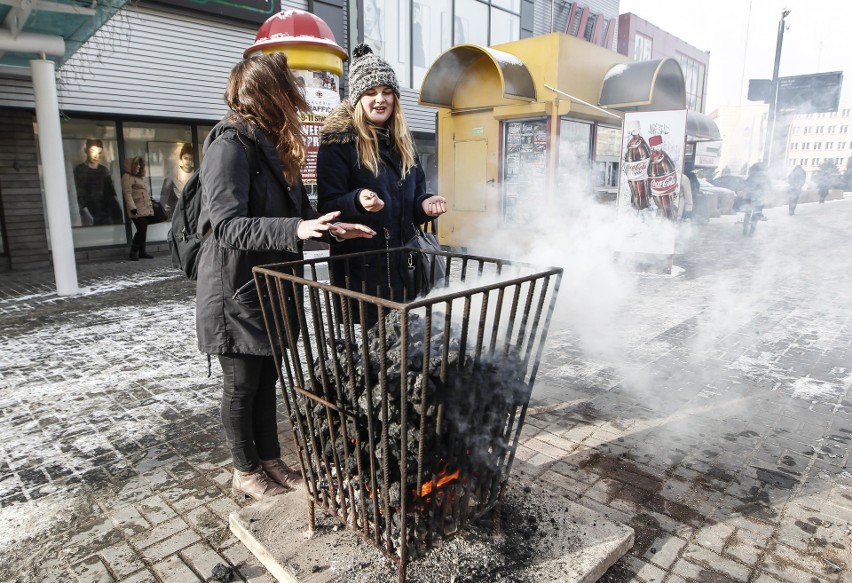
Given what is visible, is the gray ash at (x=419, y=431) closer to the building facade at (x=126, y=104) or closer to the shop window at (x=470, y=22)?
the building facade at (x=126, y=104)

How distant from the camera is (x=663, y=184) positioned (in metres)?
7.61

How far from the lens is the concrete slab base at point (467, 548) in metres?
2.00

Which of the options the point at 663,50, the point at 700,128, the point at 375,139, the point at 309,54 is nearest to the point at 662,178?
the point at 309,54

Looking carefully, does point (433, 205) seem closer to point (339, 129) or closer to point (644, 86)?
point (339, 129)

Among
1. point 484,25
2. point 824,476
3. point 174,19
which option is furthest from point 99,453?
point 484,25

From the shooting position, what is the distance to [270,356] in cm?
244

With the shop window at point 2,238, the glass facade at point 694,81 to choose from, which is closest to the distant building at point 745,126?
the glass facade at point 694,81

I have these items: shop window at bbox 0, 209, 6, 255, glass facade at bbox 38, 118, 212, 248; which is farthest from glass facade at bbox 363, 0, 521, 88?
shop window at bbox 0, 209, 6, 255

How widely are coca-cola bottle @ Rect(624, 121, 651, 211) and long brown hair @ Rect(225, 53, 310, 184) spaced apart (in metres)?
6.53

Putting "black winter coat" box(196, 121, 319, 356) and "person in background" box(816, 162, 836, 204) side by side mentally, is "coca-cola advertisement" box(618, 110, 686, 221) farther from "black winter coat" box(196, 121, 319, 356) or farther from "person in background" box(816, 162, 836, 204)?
"person in background" box(816, 162, 836, 204)

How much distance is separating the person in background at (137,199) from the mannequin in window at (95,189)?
349 millimetres

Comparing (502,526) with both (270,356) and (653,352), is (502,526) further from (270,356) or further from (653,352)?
(653,352)

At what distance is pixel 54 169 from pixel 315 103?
3.46 m

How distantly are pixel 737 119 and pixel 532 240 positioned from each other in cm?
1546
